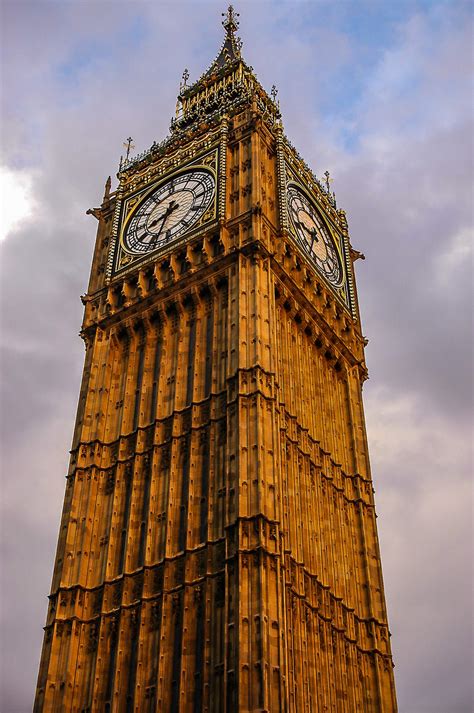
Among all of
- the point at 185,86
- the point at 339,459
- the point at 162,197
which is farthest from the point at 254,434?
the point at 185,86

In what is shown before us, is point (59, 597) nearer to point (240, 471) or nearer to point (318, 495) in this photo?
point (240, 471)

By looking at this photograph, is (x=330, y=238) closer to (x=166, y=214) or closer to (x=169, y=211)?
(x=169, y=211)

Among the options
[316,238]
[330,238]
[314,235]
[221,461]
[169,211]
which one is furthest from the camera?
[330,238]

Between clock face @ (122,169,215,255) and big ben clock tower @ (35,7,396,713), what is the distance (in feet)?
0.39

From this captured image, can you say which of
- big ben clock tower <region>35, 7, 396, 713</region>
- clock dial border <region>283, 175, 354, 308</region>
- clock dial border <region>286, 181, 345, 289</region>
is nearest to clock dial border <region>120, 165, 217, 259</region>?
big ben clock tower <region>35, 7, 396, 713</region>

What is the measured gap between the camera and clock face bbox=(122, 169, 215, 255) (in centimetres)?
4425

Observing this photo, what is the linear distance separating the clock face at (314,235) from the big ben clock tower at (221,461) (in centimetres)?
14

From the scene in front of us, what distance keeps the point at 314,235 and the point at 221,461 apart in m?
16.9

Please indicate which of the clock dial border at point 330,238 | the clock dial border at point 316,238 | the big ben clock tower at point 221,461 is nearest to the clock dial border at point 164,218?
the big ben clock tower at point 221,461

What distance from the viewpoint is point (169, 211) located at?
1800 inches

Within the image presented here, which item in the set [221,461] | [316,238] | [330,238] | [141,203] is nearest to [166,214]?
[141,203]

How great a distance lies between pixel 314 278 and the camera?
4381 centimetres

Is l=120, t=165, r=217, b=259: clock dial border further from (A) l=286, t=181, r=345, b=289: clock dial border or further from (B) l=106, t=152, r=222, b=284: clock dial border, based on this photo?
(A) l=286, t=181, r=345, b=289: clock dial border

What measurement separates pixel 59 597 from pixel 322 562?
916cm
